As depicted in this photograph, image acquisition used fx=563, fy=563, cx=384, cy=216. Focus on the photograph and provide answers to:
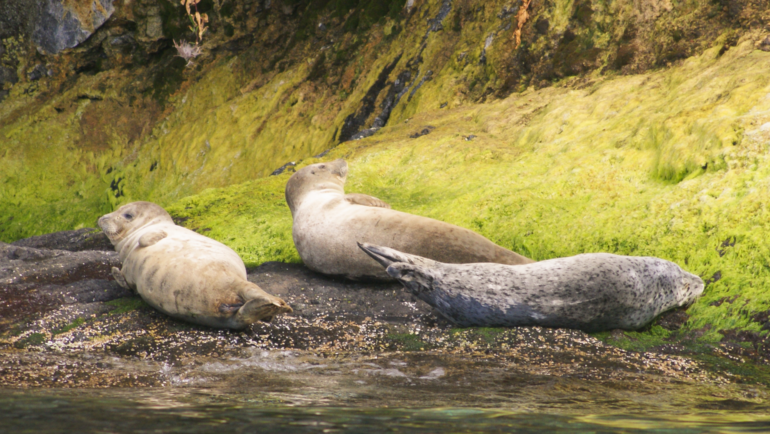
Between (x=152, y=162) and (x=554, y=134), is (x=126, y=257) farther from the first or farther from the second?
(x=152, y=162)

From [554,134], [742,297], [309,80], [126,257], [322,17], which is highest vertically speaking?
[322,17]

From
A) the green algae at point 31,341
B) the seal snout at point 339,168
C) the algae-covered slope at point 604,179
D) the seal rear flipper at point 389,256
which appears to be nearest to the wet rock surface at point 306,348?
the green algae at point 31,341

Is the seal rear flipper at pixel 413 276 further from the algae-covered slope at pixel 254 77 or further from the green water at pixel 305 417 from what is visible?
the algae-covered slope at pixel 254 77

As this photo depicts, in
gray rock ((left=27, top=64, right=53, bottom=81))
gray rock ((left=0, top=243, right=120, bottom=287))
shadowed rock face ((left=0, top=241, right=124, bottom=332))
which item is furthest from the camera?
gray rock ((left=27, top=64, right=53, bottom=81))

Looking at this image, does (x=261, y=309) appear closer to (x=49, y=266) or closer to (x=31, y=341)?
(x=31, y=341)

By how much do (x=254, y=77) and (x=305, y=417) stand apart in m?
16.6

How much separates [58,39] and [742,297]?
66.8ft

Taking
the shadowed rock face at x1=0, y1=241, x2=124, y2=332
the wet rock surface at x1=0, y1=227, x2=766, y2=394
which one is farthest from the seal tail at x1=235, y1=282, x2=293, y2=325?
the shadowed rock face at x1=0, y1=241, x2=124, y2=332

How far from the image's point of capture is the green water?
1594mm

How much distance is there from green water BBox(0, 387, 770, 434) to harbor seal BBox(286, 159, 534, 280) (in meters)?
2.75

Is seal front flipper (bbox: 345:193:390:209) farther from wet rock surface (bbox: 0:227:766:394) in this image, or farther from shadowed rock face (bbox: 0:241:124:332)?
shadowed rock face (bbox: 0:241:124:332)

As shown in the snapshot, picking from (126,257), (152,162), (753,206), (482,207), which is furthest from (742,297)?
(152,162)

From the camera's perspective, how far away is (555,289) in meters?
3.97

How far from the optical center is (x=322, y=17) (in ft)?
54.9
